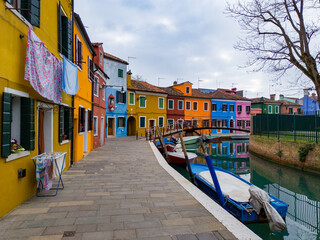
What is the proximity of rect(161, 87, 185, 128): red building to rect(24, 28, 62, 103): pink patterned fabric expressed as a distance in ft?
80.3

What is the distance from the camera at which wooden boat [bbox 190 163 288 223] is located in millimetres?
5199

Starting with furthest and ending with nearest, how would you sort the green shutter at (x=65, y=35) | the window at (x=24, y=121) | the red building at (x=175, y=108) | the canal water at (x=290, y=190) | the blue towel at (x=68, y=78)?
the red building at (x=175, y=108), the green shutter at (x=65, y=35), the blue towel at (x=68, y=78), the canal water at (x=290, y=190), the window at (x=24, y=121)

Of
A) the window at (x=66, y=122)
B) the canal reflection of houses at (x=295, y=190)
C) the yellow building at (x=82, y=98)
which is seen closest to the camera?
the canal reflection of houses at (x=295, y=190)

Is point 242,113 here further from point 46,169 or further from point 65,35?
point 46,169

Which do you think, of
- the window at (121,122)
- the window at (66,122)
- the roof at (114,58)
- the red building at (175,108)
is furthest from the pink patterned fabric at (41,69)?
the red building at (175,108)

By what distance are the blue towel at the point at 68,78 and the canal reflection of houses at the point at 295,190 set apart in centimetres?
743

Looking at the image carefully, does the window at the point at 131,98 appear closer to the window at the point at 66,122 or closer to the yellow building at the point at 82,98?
the yellow building at the point at 82,98

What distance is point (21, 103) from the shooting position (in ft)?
14.7

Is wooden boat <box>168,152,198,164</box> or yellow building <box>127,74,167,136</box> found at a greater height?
yellow building <box>127,74,167,136</box>

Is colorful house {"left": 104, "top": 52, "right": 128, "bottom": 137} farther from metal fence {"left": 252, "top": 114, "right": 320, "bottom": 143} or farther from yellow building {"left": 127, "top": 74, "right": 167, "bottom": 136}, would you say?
metal fence {"left": 252, "top": 114, "right": 320, "bottom": 143}

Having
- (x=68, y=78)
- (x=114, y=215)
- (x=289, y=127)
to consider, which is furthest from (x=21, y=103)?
(x=289, y=127)

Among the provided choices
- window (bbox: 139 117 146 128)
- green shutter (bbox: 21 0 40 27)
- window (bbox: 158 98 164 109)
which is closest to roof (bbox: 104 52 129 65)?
window (bbox: 158 98 164 109)

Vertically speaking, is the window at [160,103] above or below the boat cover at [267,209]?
above

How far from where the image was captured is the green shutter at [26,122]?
177 inches
